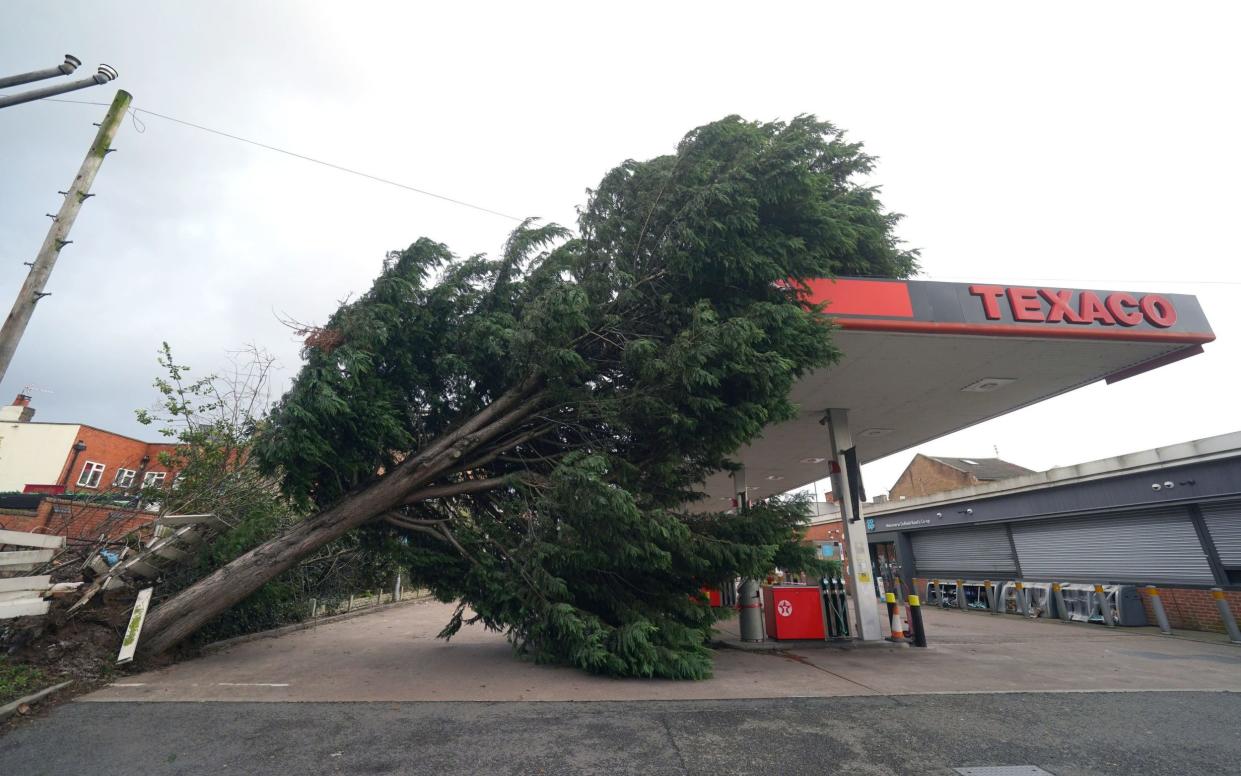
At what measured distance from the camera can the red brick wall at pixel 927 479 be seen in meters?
31.5

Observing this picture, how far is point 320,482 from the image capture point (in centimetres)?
815

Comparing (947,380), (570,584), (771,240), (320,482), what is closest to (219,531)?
(320,482)

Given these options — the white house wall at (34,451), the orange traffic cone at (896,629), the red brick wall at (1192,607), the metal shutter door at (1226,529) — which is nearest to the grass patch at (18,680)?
the orange traffic cone at (896,629)

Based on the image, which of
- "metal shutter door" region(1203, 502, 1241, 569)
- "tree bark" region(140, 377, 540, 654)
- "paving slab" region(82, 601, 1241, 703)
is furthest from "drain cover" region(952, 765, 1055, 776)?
"metal shutter door" region(1203, 502, 1241, 569)

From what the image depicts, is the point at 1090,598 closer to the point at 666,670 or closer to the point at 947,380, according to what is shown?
the point at 947,380

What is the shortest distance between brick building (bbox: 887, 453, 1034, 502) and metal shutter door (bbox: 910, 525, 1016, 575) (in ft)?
32.3

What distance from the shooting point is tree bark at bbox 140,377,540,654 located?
24.5ft

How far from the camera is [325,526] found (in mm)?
7863

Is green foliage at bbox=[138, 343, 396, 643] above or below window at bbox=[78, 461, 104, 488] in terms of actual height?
below

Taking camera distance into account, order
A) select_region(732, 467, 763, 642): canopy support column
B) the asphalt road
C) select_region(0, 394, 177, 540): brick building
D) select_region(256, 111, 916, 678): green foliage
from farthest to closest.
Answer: select_region(0, 394, 177, 540): brick building → select_region(732, 467, 763, 642): canopy support column → select_region(256, 111, 916, 678): green foliage → the asphalt road

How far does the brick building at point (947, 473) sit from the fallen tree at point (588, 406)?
2738 cm

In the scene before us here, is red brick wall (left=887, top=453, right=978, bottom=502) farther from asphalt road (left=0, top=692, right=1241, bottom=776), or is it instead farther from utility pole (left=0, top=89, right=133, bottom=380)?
utility pole (left=0, top=89, right=133, bottom=380)

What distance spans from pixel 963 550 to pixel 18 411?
49.5m

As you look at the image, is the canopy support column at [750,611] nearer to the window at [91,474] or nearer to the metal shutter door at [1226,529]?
the metal shutter door at [1226,529]
